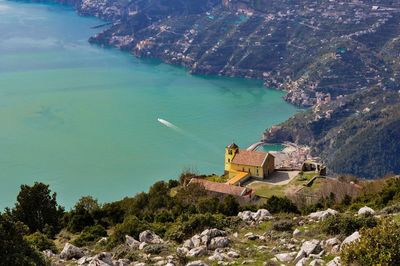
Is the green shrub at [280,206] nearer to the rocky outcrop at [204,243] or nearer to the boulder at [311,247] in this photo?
the rocky outcrop at [204,243]

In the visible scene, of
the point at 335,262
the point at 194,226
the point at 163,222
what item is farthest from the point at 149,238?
the point at 335,262

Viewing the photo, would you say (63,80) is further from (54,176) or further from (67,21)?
(67,21)

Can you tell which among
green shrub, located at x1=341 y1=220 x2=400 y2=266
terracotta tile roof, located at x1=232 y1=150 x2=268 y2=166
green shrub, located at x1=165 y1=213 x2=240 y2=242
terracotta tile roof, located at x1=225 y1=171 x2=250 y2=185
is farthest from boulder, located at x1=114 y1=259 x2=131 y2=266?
terracotta tile roof, located at x1=232 y1=150 x2=268 y2=166

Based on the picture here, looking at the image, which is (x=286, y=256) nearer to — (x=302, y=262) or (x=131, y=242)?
(x=302, y=262)

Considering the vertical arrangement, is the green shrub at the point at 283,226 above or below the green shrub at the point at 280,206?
above

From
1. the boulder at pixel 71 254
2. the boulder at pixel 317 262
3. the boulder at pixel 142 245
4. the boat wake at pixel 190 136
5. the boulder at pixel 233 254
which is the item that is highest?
the boulder at pixel 317 262

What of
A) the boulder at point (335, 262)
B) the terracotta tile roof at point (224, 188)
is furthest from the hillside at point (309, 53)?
the boulder at point (335, 262)

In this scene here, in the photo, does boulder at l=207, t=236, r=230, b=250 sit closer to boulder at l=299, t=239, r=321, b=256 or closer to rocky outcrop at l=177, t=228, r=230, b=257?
rocky outcrop at l=177, t=228, r=230, b=257

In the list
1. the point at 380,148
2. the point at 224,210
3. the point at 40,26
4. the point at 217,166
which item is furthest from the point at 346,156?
the point at 40,26
